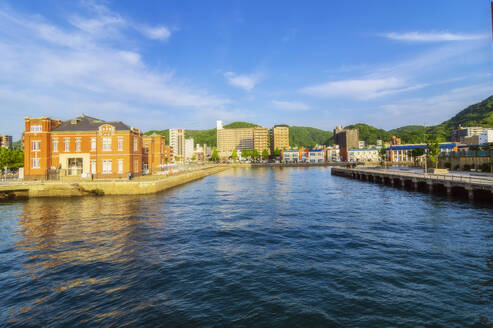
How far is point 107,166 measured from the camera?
58.8 meters

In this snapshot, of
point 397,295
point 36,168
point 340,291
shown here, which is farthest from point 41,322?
point 36,168

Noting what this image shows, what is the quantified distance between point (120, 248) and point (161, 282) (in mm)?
7279

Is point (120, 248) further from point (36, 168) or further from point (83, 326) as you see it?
point (36, 168)

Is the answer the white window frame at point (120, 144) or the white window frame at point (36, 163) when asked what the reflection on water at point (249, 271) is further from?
the white window frame at point (36, 163)

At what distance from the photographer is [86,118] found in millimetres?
65062

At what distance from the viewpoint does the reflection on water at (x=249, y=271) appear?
11.0m

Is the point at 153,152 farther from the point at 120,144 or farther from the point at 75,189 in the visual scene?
the point at 75,189

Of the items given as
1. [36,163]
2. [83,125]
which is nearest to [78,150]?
[83,125]

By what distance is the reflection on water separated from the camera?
1100 centimetres

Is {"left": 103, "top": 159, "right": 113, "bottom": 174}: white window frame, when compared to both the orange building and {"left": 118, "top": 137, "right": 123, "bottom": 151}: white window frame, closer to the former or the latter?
the orange building

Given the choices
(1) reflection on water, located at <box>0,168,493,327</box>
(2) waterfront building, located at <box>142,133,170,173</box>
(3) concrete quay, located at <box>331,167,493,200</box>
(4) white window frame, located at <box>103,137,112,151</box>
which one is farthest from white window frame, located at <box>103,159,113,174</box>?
(3) concrete quay, located at <box>331,167,493,200</box>

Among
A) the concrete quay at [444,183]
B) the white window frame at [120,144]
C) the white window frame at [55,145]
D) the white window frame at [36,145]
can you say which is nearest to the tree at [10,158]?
the white window frame at [36,145]

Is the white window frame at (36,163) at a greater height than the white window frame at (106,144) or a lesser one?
lesser

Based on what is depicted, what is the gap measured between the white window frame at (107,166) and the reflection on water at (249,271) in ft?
97.8
